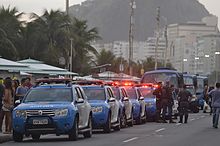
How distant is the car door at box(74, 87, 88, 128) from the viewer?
22156 millimetres

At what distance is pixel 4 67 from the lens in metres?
37.6

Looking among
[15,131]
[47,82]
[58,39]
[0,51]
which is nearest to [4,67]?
[47,82]

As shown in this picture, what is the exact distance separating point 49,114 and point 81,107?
1.65 metres

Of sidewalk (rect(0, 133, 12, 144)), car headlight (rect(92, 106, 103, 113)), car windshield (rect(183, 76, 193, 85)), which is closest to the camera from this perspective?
sidewalk (rect(0, 133, 12, 144))

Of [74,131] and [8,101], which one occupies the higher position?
[8,101]

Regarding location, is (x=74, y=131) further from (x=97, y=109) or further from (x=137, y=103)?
(x=137, y=103)

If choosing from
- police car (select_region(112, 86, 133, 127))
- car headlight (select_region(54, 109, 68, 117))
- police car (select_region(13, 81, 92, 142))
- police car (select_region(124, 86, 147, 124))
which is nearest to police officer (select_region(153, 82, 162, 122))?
police car (select_region(124, 86, 147, 124))

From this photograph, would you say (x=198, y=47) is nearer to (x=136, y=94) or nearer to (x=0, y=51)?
(x=0, y=51)

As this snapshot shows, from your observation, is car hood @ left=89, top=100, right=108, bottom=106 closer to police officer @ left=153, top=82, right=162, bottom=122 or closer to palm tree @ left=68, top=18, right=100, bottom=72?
police officer @ left=153, top=82, right=162, bottom=122

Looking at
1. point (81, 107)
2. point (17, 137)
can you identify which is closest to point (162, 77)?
point (81, 107)

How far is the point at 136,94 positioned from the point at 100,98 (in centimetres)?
774

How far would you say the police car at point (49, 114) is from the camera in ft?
68.9

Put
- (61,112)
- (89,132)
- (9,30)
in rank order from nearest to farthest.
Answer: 1. (61,112)
2. (89,132)
3. (9,30)

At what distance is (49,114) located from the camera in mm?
20984
